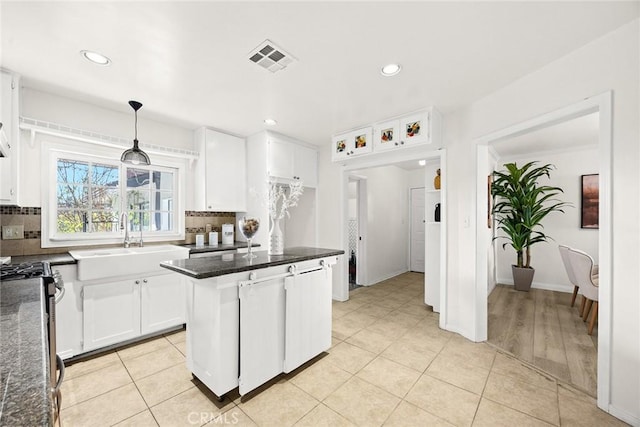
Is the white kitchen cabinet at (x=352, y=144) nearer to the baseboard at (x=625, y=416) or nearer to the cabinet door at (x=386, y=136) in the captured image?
the cabinet door at (x=386, y=136)

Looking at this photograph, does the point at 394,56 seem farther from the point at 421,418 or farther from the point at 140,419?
the point at 140,419

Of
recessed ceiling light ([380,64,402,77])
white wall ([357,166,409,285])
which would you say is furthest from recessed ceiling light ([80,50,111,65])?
white wall ([357,166,409,285])

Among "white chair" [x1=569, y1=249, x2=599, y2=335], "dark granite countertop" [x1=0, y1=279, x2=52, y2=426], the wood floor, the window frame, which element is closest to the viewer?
"dark granite countertop" [x1=0, y1=279, x2=52, y2=426]

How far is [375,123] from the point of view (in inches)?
129

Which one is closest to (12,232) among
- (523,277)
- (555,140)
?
(523,277)

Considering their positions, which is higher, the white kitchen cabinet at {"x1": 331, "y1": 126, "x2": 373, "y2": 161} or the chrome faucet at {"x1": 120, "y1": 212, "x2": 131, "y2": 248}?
the white kitchen cabinet at {"x1": 331, "y1": 126, "x2": 373, "y2": 161}

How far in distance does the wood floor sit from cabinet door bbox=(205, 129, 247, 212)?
3500 mm

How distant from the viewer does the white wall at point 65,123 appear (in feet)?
8.16

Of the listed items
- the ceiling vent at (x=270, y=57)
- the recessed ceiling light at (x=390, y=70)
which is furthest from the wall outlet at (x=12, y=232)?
the recessed ceiling light at (x=390, y=70)

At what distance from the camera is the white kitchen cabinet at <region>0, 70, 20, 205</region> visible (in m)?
2.12

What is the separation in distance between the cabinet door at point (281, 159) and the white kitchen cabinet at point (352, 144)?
2.15ft

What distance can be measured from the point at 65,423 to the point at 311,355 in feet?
5.33

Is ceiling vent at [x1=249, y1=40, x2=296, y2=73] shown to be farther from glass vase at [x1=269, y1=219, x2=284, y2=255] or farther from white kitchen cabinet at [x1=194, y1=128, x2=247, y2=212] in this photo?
white kitchen cabinet at [x1=194, y1=128, x2=247, y2=212]

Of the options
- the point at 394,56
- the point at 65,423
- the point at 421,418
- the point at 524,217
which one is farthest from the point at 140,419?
the point at 524,217
